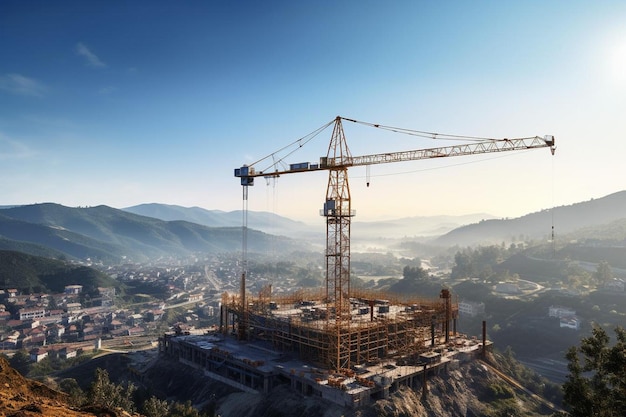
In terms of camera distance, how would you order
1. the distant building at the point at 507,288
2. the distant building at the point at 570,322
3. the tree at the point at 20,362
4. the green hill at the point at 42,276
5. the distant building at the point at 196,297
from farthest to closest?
the distant building at the point at 196,297
the green hill at the point at 42,276
the distant building at the point at 507,288
the distant building at the point at 570,322
the tree at the point at 20,362

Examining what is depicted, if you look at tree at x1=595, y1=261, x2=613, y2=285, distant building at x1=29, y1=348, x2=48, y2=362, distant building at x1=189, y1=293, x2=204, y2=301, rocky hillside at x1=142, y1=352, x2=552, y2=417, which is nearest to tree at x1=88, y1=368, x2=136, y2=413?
rocky hillside at x1=142, y1=352, x2=552, y2=417

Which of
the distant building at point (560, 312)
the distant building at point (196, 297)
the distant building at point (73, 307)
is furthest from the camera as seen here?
the distant building at point (196, 297)

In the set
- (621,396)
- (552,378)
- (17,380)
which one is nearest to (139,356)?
(17,380)

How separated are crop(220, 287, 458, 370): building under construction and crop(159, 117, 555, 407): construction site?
5.1 inches

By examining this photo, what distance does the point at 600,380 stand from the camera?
72.6 feet

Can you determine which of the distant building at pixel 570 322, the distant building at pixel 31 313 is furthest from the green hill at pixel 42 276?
the distant building at pixel 570 322

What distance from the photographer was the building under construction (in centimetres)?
4909

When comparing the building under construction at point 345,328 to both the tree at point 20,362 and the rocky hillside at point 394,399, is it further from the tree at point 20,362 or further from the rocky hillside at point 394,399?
the tree at point 20,362

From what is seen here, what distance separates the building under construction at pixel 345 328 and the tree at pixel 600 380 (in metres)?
27.2

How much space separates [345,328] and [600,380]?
96.5 feet

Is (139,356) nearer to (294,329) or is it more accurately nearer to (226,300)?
(226,300)

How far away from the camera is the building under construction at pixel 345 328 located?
49094 mm

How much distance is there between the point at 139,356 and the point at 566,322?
91.3 m

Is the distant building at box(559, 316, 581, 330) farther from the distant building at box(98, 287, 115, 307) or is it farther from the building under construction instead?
the distant building at box(98, 287, 115, 307)
